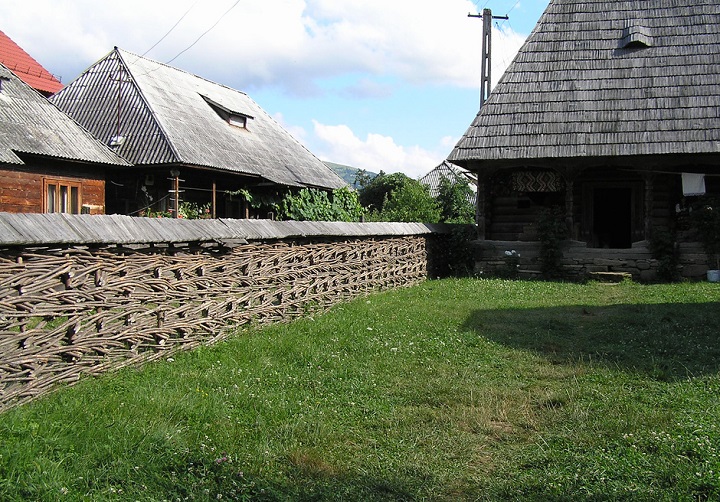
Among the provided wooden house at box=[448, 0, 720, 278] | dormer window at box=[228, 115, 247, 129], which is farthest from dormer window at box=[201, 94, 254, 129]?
wooden house at box=[448, 0, 720, 278]

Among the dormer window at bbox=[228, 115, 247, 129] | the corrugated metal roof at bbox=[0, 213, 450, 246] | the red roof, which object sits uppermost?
the red roof

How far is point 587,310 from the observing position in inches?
423

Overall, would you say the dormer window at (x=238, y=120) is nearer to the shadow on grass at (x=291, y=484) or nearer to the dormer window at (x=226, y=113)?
the dormer window at (x=226, y=113)

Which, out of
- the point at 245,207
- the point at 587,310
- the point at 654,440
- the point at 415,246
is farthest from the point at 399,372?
the point at 245,207

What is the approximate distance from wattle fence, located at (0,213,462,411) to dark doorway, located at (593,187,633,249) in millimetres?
12381

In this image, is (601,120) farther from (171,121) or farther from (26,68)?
(26,68)

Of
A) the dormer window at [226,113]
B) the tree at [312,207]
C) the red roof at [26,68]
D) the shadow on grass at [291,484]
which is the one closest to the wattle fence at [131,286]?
the shadow on grass at [291,484]

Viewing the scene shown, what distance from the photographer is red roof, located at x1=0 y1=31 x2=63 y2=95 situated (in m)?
26.0

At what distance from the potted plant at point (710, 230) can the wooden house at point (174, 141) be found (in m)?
13.0

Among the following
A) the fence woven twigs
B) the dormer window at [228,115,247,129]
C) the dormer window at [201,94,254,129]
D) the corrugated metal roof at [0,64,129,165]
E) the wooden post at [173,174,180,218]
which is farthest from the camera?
the dormer window at [228,115,247,129]

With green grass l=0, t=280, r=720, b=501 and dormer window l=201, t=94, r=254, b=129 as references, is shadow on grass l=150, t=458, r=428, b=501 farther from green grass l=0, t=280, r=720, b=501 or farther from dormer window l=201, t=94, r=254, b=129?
dormer window l=201, t=94, r=254, b=129

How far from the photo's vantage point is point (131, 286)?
20.0ft

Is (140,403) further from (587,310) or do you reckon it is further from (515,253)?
(515,253)

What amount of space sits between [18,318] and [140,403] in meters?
1.05
